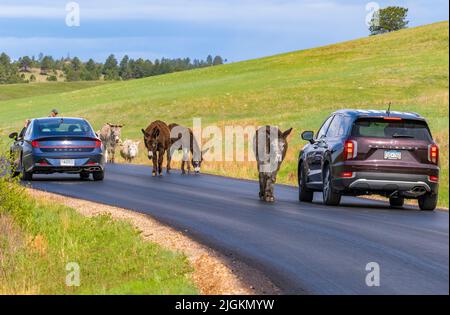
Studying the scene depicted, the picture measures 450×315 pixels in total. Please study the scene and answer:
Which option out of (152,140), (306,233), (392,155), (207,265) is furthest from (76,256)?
(152,140)

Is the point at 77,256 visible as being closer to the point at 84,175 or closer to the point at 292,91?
the point at 84,175

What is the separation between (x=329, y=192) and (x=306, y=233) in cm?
446

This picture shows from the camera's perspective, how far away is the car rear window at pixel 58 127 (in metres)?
27.2

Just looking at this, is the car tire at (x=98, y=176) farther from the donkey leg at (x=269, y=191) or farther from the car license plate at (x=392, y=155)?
the car license plate at (x=392, y=155)

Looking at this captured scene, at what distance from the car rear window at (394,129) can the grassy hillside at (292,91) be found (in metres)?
18.3

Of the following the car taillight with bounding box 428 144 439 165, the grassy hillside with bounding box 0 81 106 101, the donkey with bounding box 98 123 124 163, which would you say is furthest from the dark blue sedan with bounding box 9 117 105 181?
the grassy hillside with bounding box 0 81 106 101

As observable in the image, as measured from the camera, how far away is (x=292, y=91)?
3076 inches

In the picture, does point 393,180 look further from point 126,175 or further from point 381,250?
point 126,175

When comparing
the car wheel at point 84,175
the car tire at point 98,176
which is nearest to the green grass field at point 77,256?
the car tire at point 98,176

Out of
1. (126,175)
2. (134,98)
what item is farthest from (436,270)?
(134,98)

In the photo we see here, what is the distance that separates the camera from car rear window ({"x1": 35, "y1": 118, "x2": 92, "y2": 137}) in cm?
2725

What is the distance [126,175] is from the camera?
31.1m

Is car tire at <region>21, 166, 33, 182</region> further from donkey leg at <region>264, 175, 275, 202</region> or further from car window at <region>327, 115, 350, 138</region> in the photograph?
car window at <region>327, 115, 350, 138</region>
